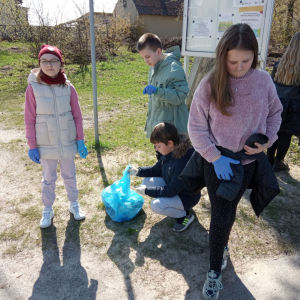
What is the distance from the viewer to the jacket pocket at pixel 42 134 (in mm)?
2545

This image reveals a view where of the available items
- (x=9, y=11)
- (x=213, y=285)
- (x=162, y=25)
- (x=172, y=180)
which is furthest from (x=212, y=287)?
(x=162, y=25)

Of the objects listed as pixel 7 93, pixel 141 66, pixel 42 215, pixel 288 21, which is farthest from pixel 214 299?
pixel 288 21

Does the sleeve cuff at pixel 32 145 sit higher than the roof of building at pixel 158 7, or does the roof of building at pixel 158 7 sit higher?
the roof of building at pixel 158 7

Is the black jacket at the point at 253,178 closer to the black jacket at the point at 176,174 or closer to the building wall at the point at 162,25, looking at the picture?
the black jacket at the point at 176,174

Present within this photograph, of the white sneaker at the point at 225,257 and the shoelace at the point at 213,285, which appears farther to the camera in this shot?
the white sneaker at the point at 225,257

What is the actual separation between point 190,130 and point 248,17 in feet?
7.88

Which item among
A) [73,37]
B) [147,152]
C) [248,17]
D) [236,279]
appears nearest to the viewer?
[236,279]

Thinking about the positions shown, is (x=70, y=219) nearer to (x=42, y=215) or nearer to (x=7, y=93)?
(x=42, y=215)

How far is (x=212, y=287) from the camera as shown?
78.6 inches

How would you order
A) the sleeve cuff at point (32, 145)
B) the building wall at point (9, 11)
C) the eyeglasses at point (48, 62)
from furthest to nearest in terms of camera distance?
the building wall at point (9, 11) → the sleeve cuff at point (32, 145) → the eyeglasses at point (48, 62)

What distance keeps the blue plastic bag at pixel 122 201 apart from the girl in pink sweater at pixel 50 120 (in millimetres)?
442

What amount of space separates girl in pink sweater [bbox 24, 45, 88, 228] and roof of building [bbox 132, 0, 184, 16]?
24825 millimetres

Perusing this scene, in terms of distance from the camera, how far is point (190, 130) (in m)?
1.84

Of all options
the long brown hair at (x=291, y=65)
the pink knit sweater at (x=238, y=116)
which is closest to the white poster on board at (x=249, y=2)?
the long brown hair at (x=291, y=65)
